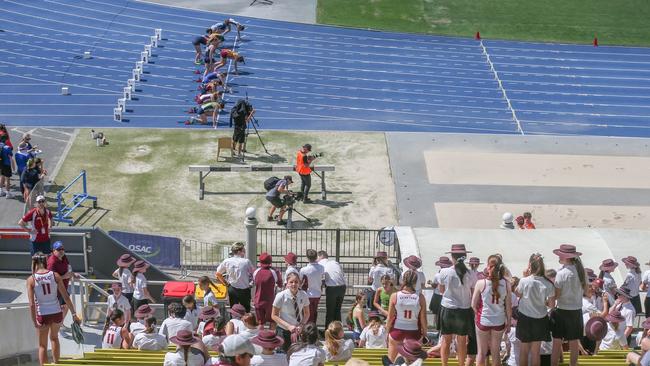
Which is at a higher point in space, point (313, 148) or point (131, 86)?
point (131, 86)

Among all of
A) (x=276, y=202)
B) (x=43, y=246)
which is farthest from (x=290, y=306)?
(x=276, y=202)

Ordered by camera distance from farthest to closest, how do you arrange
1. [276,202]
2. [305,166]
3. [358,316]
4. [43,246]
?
[305,166]
[276,202]
[43,246]
[358,316]

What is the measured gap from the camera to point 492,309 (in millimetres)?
12078

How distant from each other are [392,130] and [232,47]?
7840 millimetres

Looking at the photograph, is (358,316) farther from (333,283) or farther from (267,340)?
(267,340)

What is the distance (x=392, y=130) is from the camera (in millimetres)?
28531

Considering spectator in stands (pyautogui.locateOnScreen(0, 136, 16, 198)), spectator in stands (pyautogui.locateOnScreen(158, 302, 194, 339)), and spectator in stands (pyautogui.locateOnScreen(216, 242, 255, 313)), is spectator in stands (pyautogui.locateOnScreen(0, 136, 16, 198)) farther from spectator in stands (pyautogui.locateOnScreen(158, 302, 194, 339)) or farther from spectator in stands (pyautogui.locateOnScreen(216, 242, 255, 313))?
spectator in stands (pyautogui.locateOnScreen(158, 302, 194, 339))

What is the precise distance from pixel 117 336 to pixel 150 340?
31.0 inches

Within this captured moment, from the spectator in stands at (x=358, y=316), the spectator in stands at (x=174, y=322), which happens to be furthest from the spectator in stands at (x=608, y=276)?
the spectator in stands at (x=174, y=322)

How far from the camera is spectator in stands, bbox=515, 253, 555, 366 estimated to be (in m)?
11.9

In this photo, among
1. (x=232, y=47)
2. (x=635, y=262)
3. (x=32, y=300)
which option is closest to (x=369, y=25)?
(x=232, y=47)

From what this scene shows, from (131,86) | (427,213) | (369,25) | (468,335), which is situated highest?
(369,25)

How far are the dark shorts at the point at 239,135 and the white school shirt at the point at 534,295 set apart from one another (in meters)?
14.4

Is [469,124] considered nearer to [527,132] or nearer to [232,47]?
[527,132]
